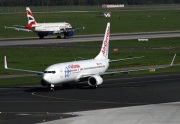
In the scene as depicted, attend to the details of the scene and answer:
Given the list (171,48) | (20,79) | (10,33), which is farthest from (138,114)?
(10,33)

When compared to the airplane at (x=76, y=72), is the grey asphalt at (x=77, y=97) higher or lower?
lower

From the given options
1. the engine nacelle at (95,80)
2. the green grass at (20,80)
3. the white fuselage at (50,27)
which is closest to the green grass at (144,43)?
the white fuselage at (50,27)

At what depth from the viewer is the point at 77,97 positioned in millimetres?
62906

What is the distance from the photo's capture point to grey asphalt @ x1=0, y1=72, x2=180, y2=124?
5282cm

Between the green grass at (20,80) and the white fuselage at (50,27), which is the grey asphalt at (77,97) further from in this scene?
the white fuselage at (50,27)

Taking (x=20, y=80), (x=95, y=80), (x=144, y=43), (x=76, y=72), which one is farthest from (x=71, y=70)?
(x=144, y=43)

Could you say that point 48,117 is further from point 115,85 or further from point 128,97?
point 115,85

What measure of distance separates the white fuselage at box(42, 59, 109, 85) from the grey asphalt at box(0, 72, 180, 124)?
64.3 inches

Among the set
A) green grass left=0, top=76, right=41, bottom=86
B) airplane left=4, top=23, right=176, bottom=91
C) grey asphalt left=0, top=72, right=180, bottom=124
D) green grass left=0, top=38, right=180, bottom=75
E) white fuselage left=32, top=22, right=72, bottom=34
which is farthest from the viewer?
white fuselage left=32, top=22, right=72, bottom=34

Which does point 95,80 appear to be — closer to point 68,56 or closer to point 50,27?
point 68,56

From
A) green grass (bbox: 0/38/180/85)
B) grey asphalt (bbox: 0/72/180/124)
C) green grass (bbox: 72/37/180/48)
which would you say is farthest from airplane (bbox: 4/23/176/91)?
green grass (bbox: 72/37/180/48)

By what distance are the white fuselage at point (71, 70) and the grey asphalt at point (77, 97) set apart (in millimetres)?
1633

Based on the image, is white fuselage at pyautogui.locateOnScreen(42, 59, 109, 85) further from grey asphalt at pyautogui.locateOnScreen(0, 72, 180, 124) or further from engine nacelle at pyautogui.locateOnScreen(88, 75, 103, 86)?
grey asphalt at pyautogui.locateOnScreen(0, 72, 180, 124)

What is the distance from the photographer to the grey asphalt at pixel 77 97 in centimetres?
5282
